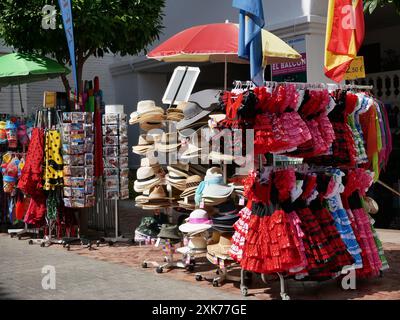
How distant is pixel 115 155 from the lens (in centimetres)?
935

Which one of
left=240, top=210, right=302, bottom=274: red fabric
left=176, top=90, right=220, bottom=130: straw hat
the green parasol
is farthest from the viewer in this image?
the green parasol

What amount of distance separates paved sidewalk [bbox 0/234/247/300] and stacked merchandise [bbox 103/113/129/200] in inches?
49.6

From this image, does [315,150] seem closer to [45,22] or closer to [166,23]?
[45,22]

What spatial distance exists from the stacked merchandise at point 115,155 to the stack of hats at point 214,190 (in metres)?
2.87

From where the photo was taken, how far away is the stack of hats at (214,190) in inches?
259

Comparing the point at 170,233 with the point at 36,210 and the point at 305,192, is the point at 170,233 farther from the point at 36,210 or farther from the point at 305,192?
the point at 36,210

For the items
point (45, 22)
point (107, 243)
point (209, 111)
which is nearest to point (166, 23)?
point (45, 22)

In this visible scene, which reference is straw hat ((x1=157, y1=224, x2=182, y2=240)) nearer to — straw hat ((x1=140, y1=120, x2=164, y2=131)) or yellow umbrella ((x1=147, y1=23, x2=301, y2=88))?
straw hat ((x1=140, y1=120, x2=164, y2=131))

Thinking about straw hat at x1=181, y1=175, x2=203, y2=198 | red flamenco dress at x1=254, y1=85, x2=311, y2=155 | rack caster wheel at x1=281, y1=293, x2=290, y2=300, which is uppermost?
red flamenco dress at x1=254, y1=85, x2=311, y2=155

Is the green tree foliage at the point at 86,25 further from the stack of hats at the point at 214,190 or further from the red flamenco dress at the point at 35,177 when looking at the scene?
the stack of hats at the point at 214,190

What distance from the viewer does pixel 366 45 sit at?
1555 cm

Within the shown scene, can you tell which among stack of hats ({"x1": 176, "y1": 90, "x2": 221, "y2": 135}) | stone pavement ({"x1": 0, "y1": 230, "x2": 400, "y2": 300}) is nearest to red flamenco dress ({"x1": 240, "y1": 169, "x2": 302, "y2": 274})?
stone pavement ({"x1": 0, "y1": 230, "x2": 400, "y2": 300})

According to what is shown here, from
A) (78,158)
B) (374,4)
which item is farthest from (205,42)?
(78,158)

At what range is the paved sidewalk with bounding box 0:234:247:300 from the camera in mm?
6203
